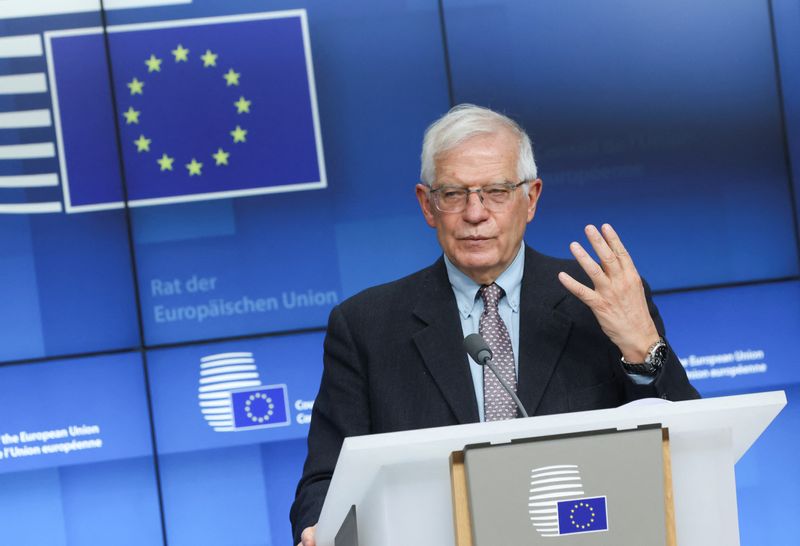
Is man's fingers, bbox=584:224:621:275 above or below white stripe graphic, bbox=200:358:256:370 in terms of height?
above

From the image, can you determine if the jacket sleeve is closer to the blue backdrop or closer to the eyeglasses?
the eyeglasses

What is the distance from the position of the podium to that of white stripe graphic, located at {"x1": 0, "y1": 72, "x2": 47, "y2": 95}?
3.24 metres

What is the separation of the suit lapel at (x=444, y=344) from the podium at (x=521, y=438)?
2.28 feet

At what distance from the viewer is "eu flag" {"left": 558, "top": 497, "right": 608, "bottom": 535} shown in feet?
4.59

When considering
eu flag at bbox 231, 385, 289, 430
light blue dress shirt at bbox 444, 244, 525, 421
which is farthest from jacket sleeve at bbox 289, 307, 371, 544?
eu flag at bbox 231, 385, 289, 430

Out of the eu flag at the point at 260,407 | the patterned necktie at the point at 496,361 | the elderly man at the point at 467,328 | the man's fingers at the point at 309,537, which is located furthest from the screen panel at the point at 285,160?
the man's fingers at the point at 309,537

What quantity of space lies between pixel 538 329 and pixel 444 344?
206mm

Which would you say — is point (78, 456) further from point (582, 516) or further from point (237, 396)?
point (582, 516)

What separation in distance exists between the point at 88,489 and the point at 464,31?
2.44 meters

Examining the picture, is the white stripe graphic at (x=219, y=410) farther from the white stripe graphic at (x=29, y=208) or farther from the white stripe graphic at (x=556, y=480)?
the white stripe graphic at (x=556, y=480)

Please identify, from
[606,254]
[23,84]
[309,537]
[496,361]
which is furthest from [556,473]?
[23,84]

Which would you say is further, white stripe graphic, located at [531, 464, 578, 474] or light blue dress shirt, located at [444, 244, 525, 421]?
light blue dress shirt, located at [444, 244, 525, 421]

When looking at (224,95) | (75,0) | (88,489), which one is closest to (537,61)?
(224,95)

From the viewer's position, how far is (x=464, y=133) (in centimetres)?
230
